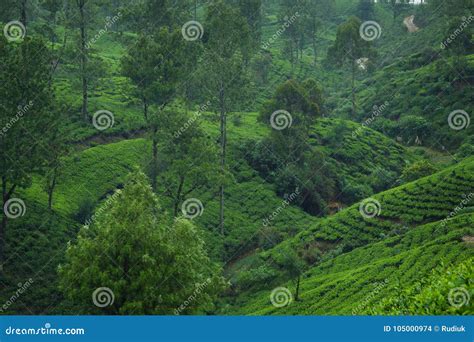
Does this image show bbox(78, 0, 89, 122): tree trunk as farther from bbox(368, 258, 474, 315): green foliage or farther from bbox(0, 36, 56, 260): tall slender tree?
bbox(368, 258, 474, 315): green foliage

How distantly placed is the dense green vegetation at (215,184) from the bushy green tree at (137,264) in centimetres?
9

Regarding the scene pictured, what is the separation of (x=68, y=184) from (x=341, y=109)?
179 feet

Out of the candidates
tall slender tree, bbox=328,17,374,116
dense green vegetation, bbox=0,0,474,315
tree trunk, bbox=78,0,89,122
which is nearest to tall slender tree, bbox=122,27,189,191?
dense green vegetation, bbox=0,0,474,315

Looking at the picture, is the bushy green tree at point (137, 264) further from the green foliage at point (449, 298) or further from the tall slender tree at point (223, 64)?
the tall slender tree at point (223, 64)

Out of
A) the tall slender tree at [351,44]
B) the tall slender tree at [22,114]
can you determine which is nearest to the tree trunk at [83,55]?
the tall slender tree at [22,114]

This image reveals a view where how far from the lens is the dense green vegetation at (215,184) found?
1099 inches

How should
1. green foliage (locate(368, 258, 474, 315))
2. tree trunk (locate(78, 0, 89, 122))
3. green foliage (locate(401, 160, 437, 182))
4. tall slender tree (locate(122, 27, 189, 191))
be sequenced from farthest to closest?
tree trunk (locate(78, 0, 89, 122)) < green foliage (locate(401, 160, 437, 182)) < tall slender tree (locate(122, 27, 189, 191)) < green foliage (locate(368, 258, 474, 315))

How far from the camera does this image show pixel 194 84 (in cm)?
6219

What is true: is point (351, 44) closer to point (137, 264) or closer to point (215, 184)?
point (215, 184)

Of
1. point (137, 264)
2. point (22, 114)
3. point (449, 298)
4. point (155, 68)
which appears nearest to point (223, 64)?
point (155, 68)

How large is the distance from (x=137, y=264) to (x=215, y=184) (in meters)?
23.0

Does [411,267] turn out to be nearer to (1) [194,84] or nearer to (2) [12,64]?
(2) [12,64]

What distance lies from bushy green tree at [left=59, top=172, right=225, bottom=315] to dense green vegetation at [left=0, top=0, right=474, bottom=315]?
3.7 inches

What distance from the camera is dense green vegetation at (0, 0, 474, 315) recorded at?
27.9m
